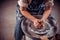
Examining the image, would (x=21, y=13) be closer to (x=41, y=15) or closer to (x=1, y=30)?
(x=41, y=15)

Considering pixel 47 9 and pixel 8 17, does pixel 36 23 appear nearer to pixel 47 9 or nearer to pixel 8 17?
pixel 47 9

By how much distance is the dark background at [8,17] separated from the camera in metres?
1.71

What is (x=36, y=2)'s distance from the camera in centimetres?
108

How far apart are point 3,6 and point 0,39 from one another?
491 mm

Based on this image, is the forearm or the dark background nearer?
the forearm

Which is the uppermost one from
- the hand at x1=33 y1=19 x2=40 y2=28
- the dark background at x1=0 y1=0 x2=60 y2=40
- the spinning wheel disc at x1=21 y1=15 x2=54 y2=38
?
the hand at x1=33 y1=19 x2=40 y2=28

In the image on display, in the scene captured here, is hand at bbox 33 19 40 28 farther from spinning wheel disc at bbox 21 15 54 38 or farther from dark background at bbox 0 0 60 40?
dark background at bbox 0 0 60 40

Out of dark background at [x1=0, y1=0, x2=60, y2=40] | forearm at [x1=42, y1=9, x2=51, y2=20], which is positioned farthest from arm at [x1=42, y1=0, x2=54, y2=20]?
dark background at [x1=0, y1=0, x2=60, y2=40]

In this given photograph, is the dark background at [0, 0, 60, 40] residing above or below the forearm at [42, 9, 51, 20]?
below

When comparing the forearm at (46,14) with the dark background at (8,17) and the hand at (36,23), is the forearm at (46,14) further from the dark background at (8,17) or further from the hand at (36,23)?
the dark background at (8,17)

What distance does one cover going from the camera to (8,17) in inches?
73.9

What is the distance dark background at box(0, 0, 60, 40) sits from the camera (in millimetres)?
1708

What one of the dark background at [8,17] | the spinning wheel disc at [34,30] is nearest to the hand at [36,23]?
the spinning wheel disc at [34,30]

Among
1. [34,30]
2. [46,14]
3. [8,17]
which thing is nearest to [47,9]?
[46,14]
